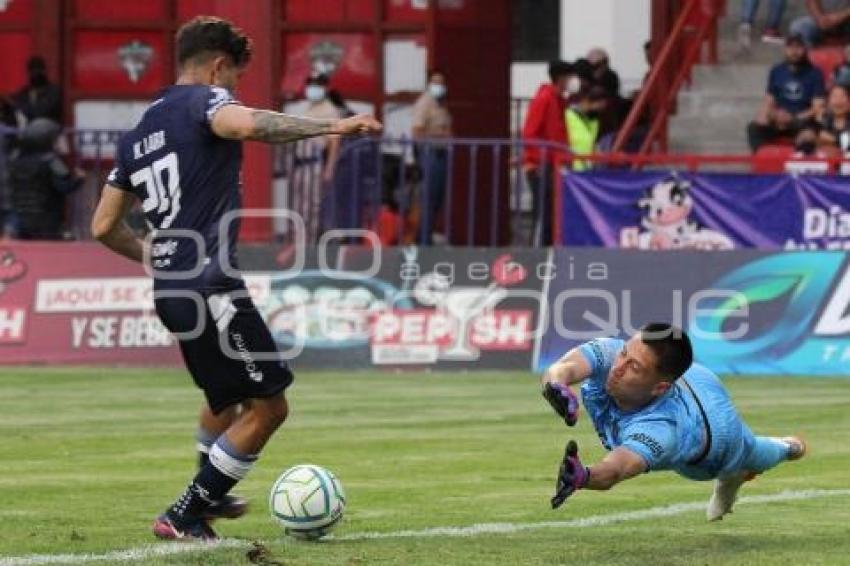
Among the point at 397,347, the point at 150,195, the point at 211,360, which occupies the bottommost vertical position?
the point at 397,347

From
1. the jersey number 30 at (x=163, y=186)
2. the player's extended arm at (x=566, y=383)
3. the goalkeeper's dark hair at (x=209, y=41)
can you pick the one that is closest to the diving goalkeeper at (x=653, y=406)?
the player's extended arm at (x=566, y=383)

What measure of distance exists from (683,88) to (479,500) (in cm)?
1518

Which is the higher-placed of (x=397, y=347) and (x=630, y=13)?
(x=630, y=13)

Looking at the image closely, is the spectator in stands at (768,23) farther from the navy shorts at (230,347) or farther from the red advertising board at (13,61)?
the navy shorts at (230,347)

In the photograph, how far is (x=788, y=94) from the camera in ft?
80.3

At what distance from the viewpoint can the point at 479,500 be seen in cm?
Answer: 1212

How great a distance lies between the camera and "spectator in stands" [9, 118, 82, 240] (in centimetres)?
2362

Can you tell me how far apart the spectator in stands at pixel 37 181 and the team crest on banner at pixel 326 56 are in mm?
4502

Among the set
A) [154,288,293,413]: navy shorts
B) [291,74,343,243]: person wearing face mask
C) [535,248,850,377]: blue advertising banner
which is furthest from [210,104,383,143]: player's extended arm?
[291,74,343,243]: person wearing face mask

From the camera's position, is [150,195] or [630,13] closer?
[150,195]

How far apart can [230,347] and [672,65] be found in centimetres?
1717

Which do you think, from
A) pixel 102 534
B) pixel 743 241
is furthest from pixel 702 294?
pixel 102 534

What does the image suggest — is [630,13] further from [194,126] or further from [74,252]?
[194,126]

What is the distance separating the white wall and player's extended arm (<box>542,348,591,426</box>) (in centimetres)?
3179
